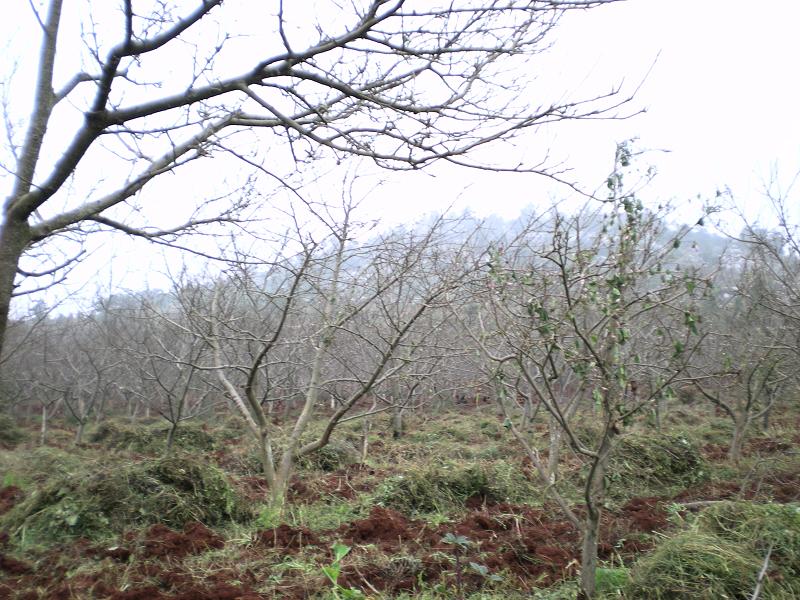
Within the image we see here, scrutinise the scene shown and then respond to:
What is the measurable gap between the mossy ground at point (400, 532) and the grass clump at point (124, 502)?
1 cm

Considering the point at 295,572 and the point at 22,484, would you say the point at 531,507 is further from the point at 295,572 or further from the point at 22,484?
the point at 22,484

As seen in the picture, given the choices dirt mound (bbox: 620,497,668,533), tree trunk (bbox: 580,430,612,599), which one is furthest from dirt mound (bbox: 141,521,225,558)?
dirt mound (bbox: 620,497,668,533)

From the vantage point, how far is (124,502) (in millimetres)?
4906

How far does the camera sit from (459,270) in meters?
4.93

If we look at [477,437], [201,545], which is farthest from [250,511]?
[477,437]

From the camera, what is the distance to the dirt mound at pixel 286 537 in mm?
4387

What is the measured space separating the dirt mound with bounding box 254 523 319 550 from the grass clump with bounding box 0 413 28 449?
11349 millimetres

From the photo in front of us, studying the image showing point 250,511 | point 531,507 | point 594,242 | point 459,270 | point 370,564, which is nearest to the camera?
point 594,242

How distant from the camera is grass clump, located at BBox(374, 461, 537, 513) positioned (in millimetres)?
5719

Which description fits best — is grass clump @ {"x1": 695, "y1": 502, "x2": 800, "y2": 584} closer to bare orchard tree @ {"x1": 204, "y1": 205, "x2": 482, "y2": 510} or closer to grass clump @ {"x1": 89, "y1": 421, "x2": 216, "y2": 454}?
bare orchard tree @ {"x1": 204, "y1": 205, "x2": 482, "y2": 510}

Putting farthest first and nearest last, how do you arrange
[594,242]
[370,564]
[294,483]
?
[294,483] → [370,564] → [594,242]

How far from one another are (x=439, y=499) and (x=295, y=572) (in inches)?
90.5

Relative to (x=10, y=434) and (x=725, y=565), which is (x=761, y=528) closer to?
(x=725, y=565)

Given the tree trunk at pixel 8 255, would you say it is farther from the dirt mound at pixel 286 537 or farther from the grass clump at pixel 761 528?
Result: the grass clump at pixel 761 528
